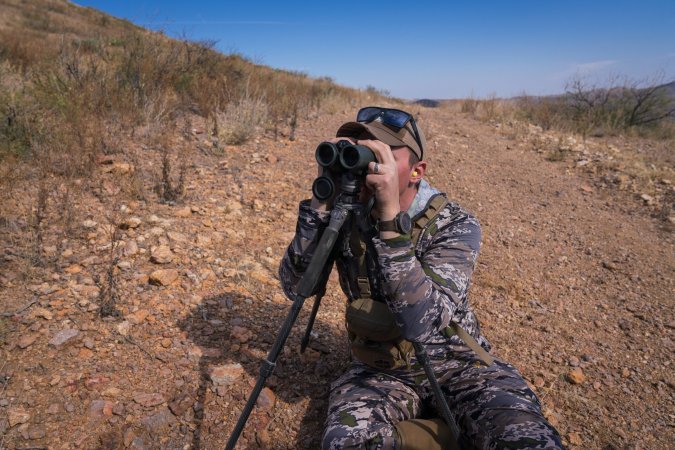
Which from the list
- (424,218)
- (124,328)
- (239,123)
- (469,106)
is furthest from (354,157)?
(469,106)

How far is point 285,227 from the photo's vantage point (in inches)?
139

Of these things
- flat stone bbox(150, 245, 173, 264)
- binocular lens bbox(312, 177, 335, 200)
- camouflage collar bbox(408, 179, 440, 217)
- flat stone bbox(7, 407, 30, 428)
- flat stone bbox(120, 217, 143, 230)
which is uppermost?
binocular lens bbox(312, 177, 335, 200)

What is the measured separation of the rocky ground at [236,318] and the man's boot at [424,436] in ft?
1.80

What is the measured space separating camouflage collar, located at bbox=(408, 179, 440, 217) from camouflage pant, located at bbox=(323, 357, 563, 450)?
67 cm

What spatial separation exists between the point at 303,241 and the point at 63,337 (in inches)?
55.7

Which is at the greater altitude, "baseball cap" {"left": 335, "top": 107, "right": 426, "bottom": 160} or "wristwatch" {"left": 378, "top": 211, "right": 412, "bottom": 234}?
"baseball cap" {"left": 335, "top": 107, "right": 426, "bottom": 160}

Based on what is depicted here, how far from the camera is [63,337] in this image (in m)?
1.96

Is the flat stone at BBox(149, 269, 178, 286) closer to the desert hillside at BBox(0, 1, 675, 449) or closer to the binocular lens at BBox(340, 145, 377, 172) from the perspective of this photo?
the desert hillside at BBox(0, 1, 675, 449)

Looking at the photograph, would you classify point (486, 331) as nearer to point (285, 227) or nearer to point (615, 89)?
point (285, 227)

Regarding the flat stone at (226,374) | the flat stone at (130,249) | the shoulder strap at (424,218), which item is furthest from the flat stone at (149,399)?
the shoulder strap at (424,218)

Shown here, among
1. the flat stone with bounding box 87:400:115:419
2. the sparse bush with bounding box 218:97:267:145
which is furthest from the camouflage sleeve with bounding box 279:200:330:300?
the sparse bush with bounding box 218:97:267:145

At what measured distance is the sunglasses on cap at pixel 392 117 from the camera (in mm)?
1521

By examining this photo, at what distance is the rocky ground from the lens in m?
1.73

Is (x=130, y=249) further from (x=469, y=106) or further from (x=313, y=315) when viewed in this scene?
(x=469, y=106)
